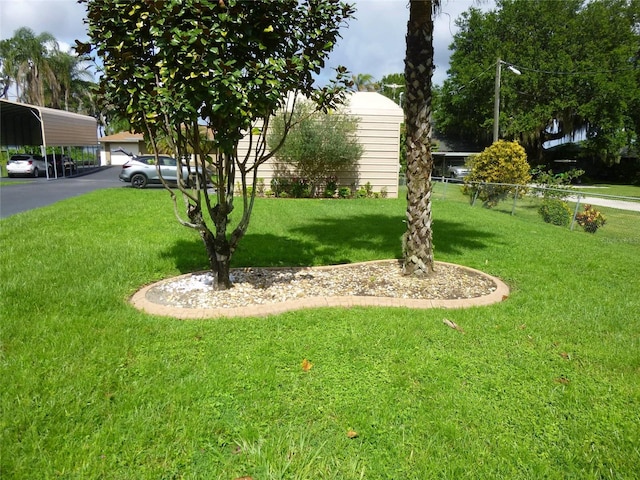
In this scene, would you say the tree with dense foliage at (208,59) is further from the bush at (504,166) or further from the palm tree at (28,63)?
the palm tree at (28,63)

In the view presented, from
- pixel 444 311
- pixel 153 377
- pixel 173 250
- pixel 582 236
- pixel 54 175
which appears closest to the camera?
pixel 153 377

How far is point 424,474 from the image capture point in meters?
2.16

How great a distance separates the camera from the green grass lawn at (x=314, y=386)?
2.22 m

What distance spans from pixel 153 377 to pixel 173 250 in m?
3.81

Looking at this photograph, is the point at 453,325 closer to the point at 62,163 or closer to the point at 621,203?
the point at 621,203

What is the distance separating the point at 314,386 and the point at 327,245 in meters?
4.61

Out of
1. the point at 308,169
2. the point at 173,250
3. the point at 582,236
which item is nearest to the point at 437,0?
the point at 173,250

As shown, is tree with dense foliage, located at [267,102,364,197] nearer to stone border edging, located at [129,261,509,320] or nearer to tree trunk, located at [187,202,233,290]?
tree trunk, located at [187,202,233,290]

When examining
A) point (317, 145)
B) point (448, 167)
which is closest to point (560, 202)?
point (317, 145)

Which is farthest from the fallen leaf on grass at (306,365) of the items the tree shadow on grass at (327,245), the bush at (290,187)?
the bush at (290,187)

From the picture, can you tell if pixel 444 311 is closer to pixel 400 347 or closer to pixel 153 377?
pixel 400 347

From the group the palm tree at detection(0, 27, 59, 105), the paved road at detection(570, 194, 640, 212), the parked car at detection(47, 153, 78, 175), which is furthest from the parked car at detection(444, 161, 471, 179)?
the palm tree at detection(0, 27, 59, 105)

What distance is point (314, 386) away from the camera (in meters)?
2.87

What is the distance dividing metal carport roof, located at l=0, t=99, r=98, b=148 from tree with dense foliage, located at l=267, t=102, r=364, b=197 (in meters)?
15.2
